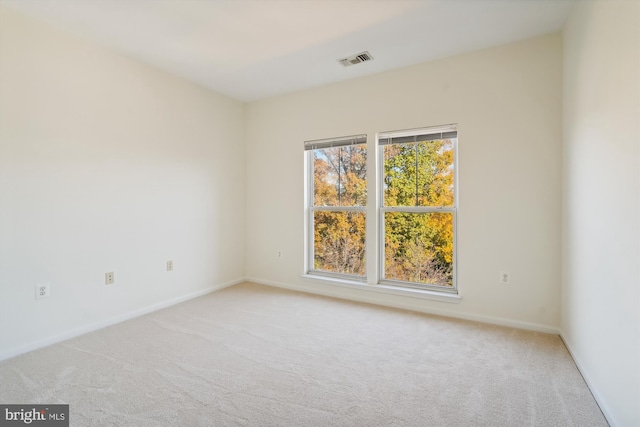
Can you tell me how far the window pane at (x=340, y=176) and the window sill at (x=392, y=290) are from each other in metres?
0.97

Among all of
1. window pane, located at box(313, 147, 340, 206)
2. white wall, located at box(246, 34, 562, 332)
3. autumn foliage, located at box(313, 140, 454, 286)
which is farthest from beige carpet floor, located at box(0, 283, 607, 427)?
window pane, located at box(313, 147, 340, 206)

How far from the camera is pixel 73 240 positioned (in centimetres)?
267

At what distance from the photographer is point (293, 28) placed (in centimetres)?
258

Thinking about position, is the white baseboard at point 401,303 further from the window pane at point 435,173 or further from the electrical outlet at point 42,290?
the electrical outlet at point 42,290

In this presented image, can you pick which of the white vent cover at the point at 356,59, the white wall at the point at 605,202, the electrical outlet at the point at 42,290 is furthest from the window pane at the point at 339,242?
the electrical outlet at the point at 42,290

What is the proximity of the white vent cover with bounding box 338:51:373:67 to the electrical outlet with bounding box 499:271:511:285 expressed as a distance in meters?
2.50

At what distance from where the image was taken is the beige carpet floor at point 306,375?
5.42ft

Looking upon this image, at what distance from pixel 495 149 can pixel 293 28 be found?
85.2 inches

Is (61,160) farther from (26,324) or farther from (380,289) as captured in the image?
(380,289)

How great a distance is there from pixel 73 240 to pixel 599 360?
3.98 m

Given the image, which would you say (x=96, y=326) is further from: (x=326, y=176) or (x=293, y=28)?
(x=293, y=28)

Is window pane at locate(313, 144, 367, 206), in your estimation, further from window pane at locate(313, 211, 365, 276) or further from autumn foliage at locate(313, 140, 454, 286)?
window pane at locate(313, 211, 365, 276)

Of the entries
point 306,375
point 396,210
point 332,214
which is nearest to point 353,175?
point 332,214

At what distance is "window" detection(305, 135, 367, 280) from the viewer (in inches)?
147
